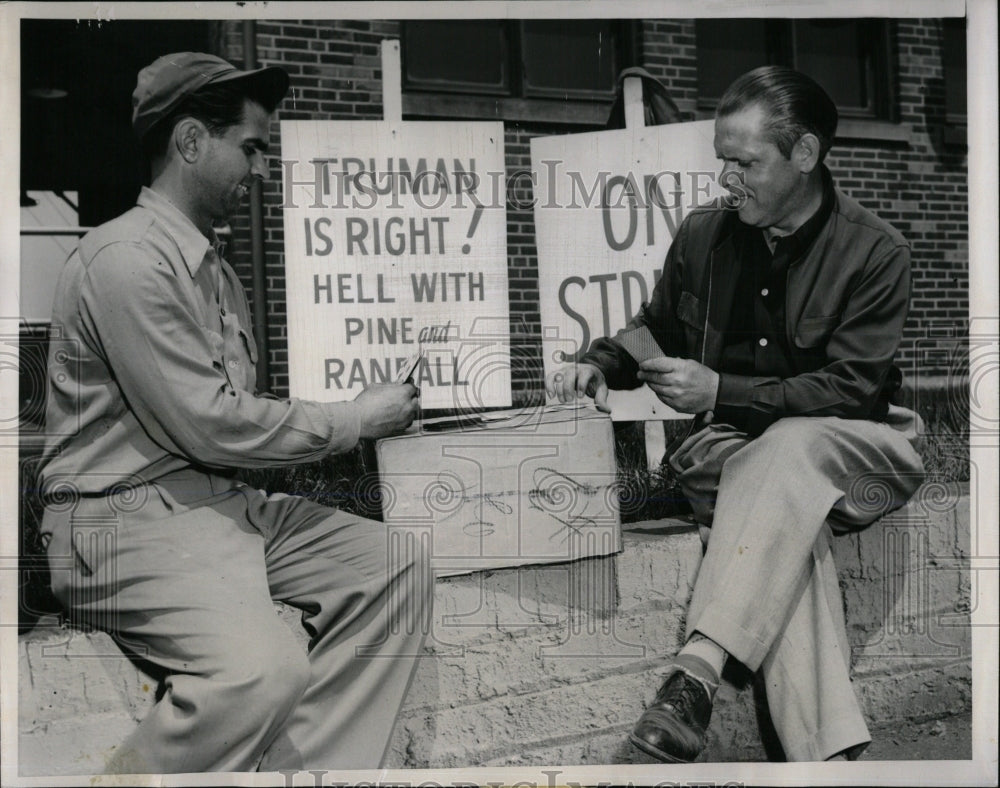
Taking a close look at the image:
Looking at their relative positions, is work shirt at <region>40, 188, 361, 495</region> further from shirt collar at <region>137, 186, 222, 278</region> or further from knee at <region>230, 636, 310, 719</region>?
knee at <region>230, 636, 310, 719</region>

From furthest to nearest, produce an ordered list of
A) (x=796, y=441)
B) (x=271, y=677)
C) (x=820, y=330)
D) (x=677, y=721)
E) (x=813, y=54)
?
1. (x=813, y=54)
2. (x=820, y=330)
3. (x=796, y=441)
4. (x=677, y=721)
5. (x=271, y=677)

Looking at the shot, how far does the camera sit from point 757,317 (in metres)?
3.87

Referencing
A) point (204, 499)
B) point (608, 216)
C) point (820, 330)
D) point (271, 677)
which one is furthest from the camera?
point (608, 216)

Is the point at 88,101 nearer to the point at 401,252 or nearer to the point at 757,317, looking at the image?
the point at 401,252

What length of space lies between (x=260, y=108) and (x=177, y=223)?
472 mm

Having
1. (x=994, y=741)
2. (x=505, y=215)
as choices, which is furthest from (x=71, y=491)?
(x=994, y=741)

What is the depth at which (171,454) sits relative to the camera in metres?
3.37

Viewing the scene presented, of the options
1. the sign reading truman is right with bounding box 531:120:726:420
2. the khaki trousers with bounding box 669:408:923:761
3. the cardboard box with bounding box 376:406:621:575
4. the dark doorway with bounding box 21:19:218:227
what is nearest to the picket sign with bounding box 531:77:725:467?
the sign reading truman is right with bounding box 531:120:726:420

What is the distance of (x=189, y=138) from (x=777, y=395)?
2026 millimetres

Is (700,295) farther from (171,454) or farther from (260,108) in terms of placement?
(171,454)

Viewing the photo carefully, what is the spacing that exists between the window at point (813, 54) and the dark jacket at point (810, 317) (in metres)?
0.46

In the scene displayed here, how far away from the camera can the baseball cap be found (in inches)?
137

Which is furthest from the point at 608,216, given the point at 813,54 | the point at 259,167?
the point at 259,167

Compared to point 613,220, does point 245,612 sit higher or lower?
lower
